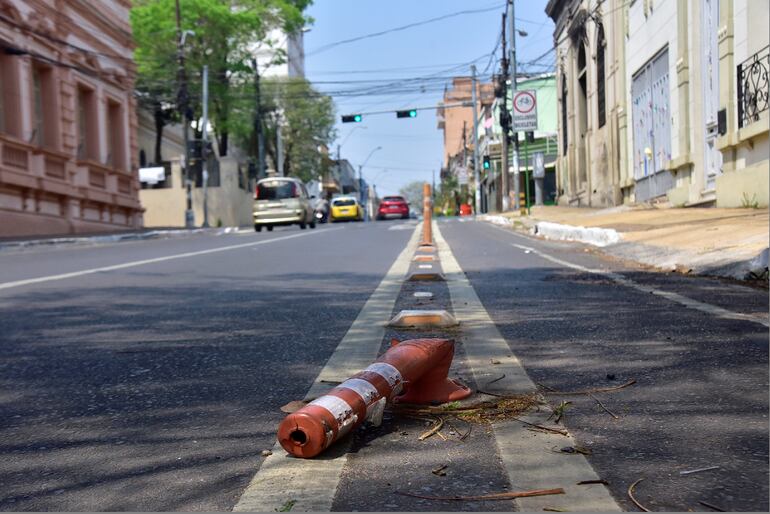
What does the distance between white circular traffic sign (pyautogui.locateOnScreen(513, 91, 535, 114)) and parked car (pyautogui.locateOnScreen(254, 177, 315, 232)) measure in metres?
7.83

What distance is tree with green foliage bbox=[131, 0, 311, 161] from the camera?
3859cm

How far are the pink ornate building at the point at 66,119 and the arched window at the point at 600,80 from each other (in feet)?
56.9

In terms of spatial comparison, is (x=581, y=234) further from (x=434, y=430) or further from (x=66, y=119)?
(x=66, y=119)

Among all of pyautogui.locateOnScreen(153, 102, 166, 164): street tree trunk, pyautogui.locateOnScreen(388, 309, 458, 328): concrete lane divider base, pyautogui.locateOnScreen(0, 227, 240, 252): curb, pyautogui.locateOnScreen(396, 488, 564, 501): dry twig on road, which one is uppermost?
pyautogui.locateOnScreen(153, 102, 166, 164): street tree trunk

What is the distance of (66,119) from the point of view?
25.6m

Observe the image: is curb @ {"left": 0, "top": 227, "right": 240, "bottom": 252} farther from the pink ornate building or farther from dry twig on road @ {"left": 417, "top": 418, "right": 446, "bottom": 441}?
dry twig on road @ {"left": 417, "top": 418, "right": 446, "bottom": 441}

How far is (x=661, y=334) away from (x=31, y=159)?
71.0ft

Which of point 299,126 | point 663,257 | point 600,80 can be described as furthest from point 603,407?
point 299,126

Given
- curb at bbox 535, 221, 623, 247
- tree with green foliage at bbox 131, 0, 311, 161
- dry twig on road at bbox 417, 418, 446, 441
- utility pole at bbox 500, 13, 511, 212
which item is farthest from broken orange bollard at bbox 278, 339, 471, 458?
tree with green foliage at bbox 131, 0, 311, 161

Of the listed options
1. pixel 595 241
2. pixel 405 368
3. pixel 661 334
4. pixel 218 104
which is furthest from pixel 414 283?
pixel 218 104

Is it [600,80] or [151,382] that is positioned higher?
[600,80]

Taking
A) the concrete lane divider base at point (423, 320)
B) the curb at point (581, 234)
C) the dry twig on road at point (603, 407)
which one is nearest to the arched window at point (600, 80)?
the curb at point (581, 234)

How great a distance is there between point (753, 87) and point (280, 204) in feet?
54.3

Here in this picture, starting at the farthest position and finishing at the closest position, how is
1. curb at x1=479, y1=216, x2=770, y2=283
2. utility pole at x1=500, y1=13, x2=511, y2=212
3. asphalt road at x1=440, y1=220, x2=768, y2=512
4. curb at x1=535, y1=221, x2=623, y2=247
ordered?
utility pole at x1=500, y1=13, x2=511, y2=212, curb at x1=535, y1=221, x2=623, y2=247, curb at x1=479, y1=216, x2=770, y2=283, asphalt road at x1=440, y1=220, x2=768, y2=512
